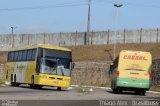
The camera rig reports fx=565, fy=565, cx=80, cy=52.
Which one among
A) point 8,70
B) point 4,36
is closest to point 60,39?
point 4,36

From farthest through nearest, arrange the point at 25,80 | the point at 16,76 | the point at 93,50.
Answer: the point at 93,50
the point at 16,76
the point at 25,80

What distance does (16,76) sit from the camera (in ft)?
165

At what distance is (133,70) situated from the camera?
3922 centimetres

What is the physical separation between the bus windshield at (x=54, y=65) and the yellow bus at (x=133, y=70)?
555cm

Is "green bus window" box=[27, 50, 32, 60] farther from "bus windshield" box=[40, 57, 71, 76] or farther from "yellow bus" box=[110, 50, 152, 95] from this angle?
"yellow bus" box=[110, 50, 152, 95]

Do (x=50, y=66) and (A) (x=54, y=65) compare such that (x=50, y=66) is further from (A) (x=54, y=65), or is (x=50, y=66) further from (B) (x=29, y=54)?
(B) (x=29, y=54)

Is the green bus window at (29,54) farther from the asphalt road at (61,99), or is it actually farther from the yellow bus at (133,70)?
the asphalt road at (61,99)

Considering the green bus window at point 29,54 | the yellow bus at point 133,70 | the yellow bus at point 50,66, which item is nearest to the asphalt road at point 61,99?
the yellow bus at point 133,70

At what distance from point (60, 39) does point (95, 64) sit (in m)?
28.5

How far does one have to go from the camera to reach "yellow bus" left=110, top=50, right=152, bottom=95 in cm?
3903

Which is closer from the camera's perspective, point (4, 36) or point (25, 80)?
point (25, 80)

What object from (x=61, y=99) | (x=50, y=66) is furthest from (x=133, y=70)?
(x=61, y=99)

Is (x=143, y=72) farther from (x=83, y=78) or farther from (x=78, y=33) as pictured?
(x=78, y=33)

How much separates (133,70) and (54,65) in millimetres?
6956
